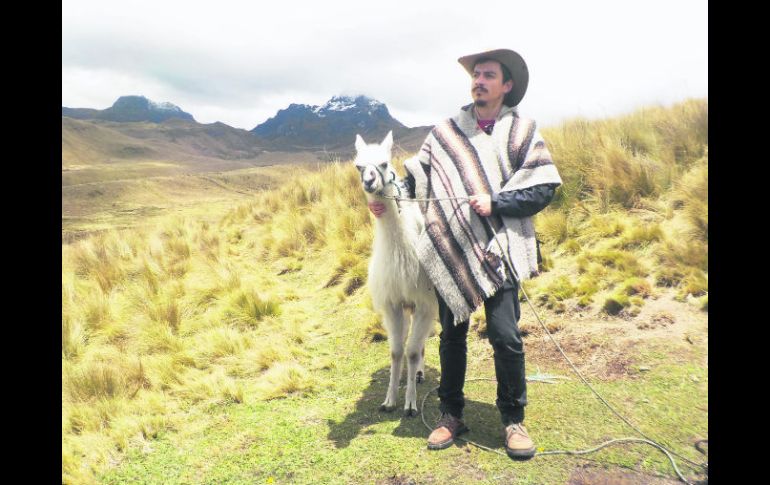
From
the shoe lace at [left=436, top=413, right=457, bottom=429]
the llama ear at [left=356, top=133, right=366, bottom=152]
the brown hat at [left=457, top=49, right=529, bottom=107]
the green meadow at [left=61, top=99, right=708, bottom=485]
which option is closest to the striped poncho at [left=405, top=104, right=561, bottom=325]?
the brown hat at [left=457, top=49, right=529, bottom=107]

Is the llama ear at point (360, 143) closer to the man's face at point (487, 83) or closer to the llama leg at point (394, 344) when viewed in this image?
the man's face at point (487, 83)

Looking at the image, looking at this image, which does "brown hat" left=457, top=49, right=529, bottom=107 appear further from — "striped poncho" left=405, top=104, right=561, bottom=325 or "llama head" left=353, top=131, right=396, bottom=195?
"llama head" left=353, top=131, right=396, bottom=195

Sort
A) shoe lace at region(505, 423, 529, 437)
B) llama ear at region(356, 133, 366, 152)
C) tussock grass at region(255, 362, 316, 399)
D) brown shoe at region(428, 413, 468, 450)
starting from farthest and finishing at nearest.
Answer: tussock grass at region(255, 362, 316, 399) < llama ear at region(356, 133, 366, 152) < brown shoe at region(428, 413, 468, 450) < shoe lace at region(505, 423, 529, 437)

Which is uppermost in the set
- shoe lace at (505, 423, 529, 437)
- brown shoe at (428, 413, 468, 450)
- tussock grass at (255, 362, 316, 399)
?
shoe lace at (505, 423, 529, 437)

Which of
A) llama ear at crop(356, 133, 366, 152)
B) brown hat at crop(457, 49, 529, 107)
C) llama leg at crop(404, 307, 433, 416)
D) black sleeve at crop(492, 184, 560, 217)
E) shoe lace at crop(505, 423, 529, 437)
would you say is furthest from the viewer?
llama leg at crop(404, 307, 433, 416)

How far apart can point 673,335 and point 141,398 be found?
13.7 ft

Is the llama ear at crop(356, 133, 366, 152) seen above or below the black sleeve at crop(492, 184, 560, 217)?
above

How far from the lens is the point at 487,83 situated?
245 centimetres

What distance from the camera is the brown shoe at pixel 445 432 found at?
8.69ft

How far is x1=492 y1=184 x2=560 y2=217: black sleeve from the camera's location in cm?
233

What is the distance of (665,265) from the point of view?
4148 mm
